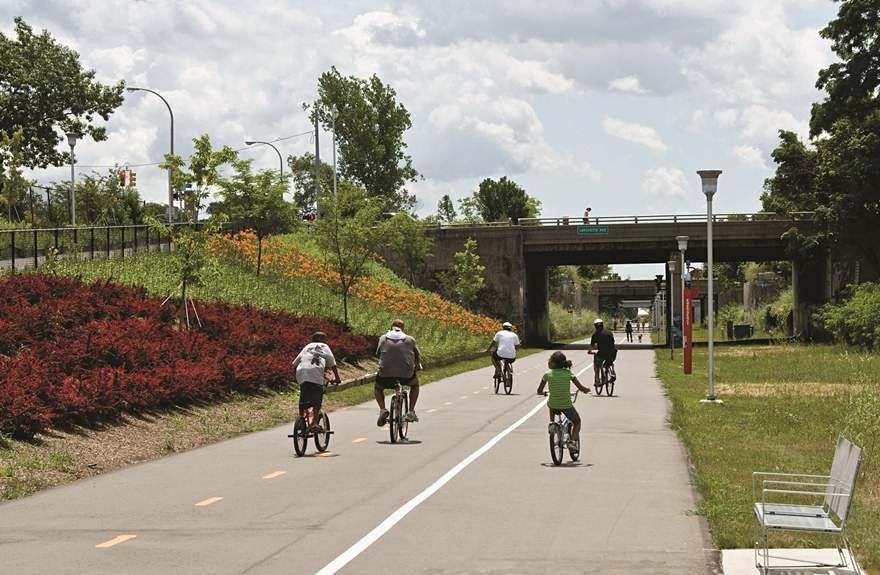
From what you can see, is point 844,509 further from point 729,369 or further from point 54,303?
point 729,369

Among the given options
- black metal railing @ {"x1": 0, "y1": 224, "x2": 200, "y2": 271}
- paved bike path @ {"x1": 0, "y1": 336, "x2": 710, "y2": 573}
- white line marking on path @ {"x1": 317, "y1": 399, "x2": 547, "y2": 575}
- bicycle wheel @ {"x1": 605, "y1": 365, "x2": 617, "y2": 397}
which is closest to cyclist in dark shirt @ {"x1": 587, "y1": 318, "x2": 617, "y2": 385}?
bicycle wheel @ {"x1": 605, "y1": 365, "x2": 617, "y2": 397}

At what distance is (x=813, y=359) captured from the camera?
43156 mm

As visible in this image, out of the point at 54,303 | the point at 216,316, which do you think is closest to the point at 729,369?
the point at 216,316

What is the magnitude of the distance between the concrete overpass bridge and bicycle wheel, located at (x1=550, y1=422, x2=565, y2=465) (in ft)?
161

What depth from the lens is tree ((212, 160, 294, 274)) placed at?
4812cm

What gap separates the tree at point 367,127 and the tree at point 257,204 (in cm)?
5152

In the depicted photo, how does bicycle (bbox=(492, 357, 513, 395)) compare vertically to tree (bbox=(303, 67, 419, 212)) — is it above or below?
below

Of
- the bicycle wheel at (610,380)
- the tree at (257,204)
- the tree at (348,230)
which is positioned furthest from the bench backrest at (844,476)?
the tree at (257,204)

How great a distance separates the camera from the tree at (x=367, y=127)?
102 meters

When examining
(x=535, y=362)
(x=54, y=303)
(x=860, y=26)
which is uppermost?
(x=860, y=26)

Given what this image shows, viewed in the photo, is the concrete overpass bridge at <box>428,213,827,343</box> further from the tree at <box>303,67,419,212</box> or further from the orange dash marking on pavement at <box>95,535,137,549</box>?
the orange dash marking on pavement at <box>95,535,137,549</box>

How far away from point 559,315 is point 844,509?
9267cm

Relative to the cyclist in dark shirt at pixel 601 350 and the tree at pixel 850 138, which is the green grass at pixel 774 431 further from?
the tree at pixel 850 138

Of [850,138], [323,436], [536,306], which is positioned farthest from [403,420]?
[536,306]
